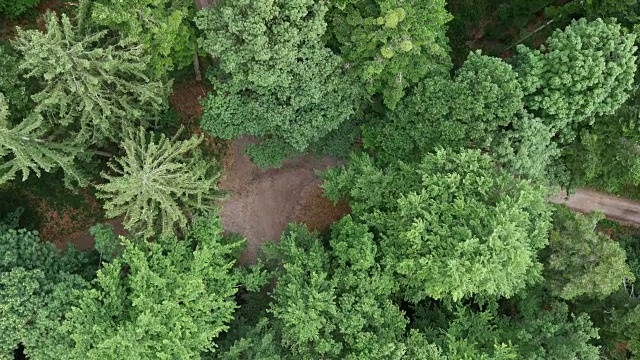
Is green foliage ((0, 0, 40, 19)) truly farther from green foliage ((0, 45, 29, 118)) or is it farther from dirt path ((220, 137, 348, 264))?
dirt path ((220, 137, 348, 264))

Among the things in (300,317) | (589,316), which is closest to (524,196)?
(589,316)

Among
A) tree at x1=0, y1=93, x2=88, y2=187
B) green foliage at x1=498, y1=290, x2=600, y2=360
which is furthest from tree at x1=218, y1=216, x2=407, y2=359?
tree at x1=0, y1=93, x2=88, y2=187

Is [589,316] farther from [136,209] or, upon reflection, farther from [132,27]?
[132,27]

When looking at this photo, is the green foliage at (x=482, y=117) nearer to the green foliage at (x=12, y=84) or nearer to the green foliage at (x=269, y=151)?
the green foliage at (x=269, y=151)

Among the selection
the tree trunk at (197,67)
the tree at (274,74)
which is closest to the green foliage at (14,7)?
the tree trunk at (197,67)

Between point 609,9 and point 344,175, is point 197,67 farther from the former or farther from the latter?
point 609,9

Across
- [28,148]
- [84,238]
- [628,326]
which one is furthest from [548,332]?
[84,238]
